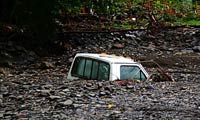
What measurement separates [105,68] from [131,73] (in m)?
0.89

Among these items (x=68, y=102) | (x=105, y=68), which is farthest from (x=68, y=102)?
(x=105, y=68)

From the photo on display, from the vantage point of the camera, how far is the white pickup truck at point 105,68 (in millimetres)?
12891

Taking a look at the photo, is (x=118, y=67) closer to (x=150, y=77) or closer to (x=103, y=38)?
(x=150, y=77)

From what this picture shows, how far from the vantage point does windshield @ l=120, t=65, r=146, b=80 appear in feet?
43.3

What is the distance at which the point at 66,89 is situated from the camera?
1144 cm

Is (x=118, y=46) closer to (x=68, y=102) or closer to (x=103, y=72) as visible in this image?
(x=103, y=72)

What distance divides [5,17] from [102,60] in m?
12.1

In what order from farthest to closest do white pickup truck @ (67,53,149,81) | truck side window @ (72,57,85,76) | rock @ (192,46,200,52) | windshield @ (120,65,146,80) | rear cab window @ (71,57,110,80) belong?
1. rock @ (192,46,200,52)
2. truck side window @ (72,57,85,76)
3. windshield @ (120,65,146,80)
4. rear cab window @ (71,57,110,80)
5. white pickup truck @ (67,53,149,81)

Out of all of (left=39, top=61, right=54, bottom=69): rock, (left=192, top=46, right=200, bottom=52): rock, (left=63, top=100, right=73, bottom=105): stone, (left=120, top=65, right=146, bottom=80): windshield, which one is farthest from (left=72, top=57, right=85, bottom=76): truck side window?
(left=192, top=46, right=200, bottom=52): rock

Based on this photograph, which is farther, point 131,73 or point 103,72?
point 131,73

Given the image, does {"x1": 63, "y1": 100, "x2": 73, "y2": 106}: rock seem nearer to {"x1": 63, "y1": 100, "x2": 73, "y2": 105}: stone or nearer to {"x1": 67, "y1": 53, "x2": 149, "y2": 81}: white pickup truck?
{"x1": 63, "y1": 100, "x2": 73, "y2": 105}: stone

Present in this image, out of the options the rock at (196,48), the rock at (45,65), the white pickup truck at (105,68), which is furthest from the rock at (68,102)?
the rock at (196,48)

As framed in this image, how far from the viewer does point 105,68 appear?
42.5 feet

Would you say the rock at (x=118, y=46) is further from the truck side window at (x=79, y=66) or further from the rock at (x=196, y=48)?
the truck side window at (x=79, y=66)
